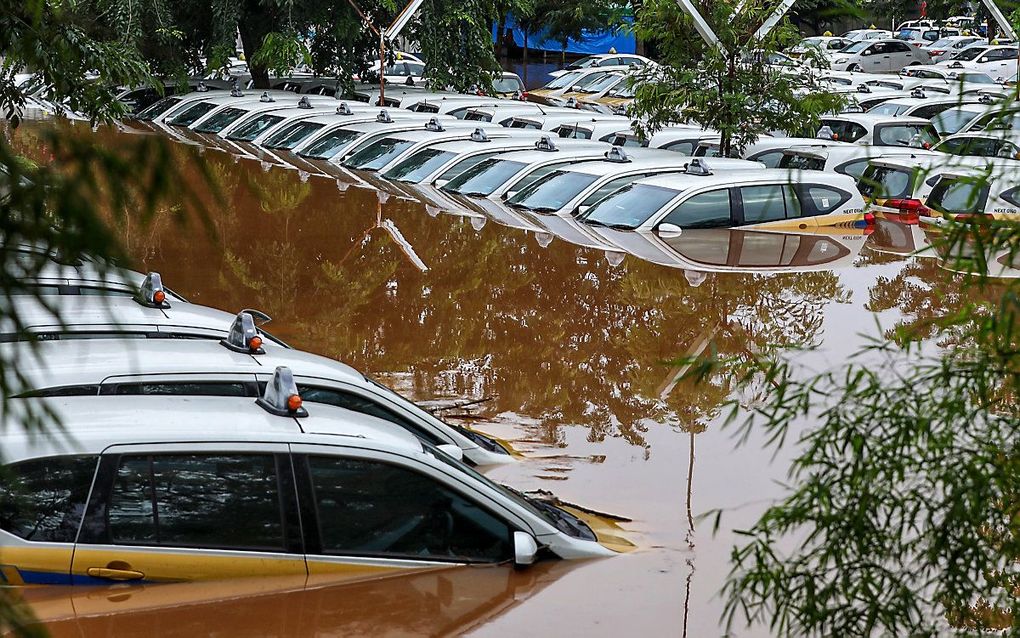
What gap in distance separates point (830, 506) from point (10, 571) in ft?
11.2

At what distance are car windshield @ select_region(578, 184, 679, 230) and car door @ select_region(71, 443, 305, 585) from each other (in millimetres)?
10943

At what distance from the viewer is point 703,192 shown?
1702 cm

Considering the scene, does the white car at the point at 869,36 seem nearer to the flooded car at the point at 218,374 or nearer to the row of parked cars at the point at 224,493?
the flooded car at the point at 218,374

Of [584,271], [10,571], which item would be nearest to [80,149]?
[10,571]

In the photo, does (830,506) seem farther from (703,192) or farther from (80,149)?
(703,192)

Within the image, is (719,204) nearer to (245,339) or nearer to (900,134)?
(900,134)

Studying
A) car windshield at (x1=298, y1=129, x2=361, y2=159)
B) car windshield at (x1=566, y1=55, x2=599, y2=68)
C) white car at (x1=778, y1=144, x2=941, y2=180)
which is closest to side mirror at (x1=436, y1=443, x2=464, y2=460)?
white car at (x1=778, y1=144, x2=941, y2=180)

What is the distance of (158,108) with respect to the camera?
98.6 feet

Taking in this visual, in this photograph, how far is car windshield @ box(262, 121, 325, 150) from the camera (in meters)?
24.7

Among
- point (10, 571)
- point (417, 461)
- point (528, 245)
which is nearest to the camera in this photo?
point (10, 571)

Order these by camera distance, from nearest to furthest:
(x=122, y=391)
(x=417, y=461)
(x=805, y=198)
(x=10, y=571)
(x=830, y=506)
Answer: (x=830, y=506)
(x=10, y=571)
(x=417, y=461)
(x=122, y=391)
(x=805, y=198)

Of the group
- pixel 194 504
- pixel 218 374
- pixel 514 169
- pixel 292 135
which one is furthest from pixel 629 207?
pixel 194 504

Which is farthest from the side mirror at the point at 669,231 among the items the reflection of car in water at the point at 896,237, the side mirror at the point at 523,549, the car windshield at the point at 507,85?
the car windshield at the point at 507,85

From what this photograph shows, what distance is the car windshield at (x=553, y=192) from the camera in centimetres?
1817
